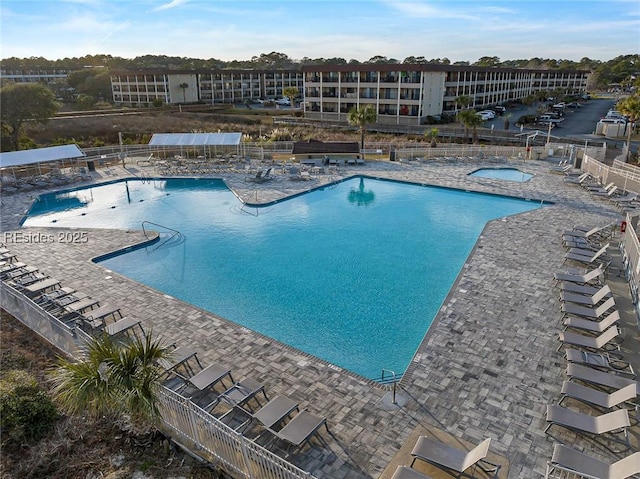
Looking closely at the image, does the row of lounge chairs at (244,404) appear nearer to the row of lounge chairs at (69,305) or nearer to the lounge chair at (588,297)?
the row of lounge chairs at (69,305)

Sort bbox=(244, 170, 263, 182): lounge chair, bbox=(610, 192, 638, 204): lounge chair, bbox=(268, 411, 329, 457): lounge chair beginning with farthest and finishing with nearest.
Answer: bbox=(244, 170, 263, 182): lounge chair, bbox=(610, 192, 638, 204): lounge chair, bbox=(268, 411, 329, 457): lounge chair

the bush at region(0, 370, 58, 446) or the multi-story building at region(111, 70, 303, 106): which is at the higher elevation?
the multi-story building at region(111, 70, 303, 106)

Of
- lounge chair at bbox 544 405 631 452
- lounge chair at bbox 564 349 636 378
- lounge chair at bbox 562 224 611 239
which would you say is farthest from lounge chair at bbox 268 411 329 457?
lounge chair at bbox 562 224 611 239

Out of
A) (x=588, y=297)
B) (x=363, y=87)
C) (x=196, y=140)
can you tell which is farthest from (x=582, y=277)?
(x=363, y=87)

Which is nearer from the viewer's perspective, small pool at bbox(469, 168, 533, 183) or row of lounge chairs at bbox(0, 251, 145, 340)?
row of lounge chairs at bbox(0, 251, 145, 340)

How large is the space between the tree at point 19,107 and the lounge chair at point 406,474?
47092 millimetres

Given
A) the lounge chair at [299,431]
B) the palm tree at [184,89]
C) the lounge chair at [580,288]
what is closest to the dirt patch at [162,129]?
the palm tree at [184,89]

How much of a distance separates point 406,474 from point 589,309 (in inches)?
288

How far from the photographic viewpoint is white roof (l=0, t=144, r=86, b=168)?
960 inches

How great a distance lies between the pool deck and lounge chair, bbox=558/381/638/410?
40 cm

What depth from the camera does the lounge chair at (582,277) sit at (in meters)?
12.3

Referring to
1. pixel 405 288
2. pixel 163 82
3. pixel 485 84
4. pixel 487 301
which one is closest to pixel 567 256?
pixel 487 301

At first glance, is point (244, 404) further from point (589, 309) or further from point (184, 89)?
point (184, 89)

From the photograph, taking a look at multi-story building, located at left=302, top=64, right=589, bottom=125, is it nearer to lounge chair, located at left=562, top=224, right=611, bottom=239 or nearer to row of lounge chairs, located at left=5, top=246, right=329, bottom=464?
lounge chair, located at left=562, top=224, right=611, bottom=239
